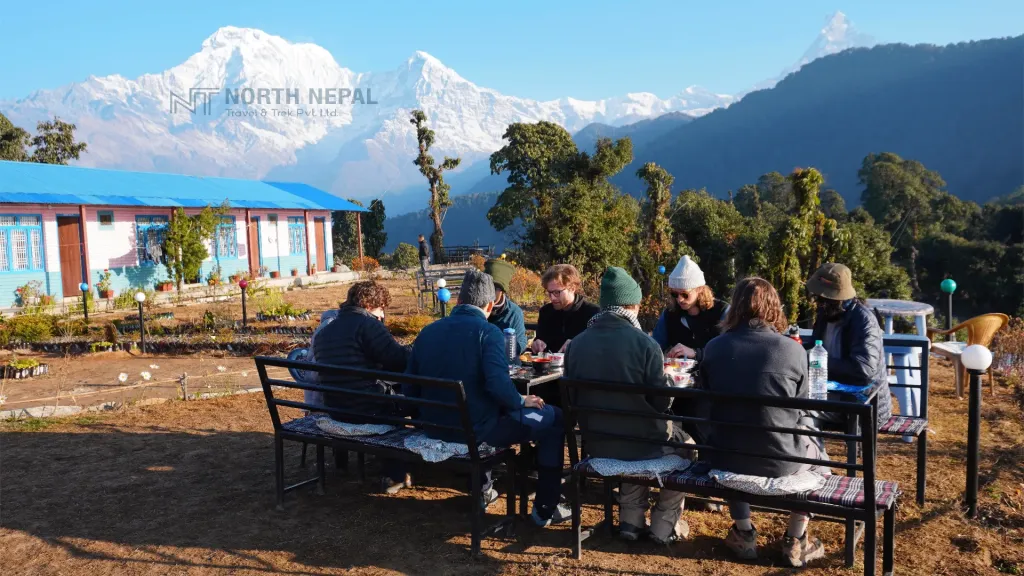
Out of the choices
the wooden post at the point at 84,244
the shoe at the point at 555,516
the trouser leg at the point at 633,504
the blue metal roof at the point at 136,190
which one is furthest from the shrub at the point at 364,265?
the trouser leg at the point at 633,504

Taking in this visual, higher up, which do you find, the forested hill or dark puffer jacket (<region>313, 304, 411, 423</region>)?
the forested hill

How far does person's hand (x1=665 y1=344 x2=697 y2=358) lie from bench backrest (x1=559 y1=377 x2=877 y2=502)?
3.68 feet

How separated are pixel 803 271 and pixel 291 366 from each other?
35.0 ft

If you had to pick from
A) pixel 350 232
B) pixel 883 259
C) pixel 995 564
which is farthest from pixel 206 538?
pixel 350 232

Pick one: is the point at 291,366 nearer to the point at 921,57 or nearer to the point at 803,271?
the point at 803,271

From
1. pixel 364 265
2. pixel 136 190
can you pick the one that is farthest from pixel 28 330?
pixel 364 265

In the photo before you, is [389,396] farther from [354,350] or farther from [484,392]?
[354,350]

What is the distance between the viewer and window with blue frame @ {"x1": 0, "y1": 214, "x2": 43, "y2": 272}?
17281mm

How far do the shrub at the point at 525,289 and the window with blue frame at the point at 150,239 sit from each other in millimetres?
11220

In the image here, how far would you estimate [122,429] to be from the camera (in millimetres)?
6227

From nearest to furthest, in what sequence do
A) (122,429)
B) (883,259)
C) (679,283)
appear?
(679,283) < (122,429) < (883,259)

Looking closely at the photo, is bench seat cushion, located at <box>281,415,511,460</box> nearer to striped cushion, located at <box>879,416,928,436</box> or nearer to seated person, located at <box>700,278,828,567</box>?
seated person, located at <box>700,278,828,567</box>

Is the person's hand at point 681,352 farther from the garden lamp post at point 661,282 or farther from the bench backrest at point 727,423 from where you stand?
the garden lamp post at point 661,282

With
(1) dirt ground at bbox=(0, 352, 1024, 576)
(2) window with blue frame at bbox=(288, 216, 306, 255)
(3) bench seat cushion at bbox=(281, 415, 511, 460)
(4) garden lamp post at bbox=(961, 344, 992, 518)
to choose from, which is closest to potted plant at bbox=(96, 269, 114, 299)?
(2) window with blue frame at bbox=(288, 216, 306, 255)
